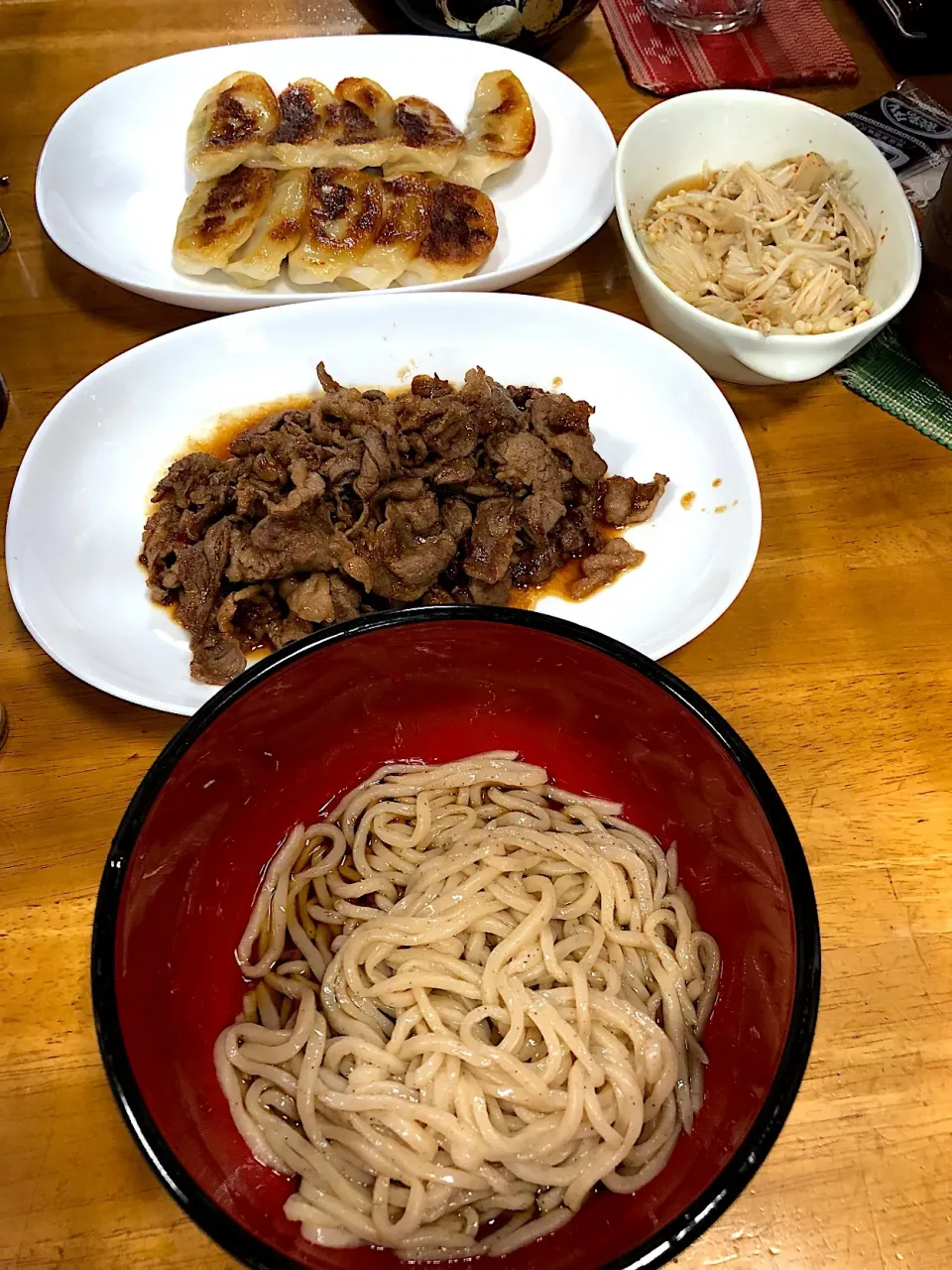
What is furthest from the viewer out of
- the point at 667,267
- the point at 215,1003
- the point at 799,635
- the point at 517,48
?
the point at 517,48

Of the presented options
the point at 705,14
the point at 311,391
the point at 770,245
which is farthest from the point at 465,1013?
the point at 705,14

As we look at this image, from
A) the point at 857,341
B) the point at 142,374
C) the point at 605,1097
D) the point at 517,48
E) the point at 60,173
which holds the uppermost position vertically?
the point at 517,48

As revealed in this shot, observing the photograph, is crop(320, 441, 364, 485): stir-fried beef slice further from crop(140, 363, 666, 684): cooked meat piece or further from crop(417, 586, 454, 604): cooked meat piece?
crop(417, 586, 454, 604): cooked meat piece

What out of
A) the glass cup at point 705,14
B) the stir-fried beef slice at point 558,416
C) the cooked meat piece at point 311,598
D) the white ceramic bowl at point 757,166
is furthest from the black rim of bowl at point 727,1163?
the glass cup at point 705,14

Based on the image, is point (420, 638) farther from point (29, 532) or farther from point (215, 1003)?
point (29, 532)

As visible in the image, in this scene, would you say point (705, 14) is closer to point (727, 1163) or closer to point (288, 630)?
point (288, 630)

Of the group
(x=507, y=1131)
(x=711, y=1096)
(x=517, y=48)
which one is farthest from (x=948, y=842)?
(x=517, y=48)
